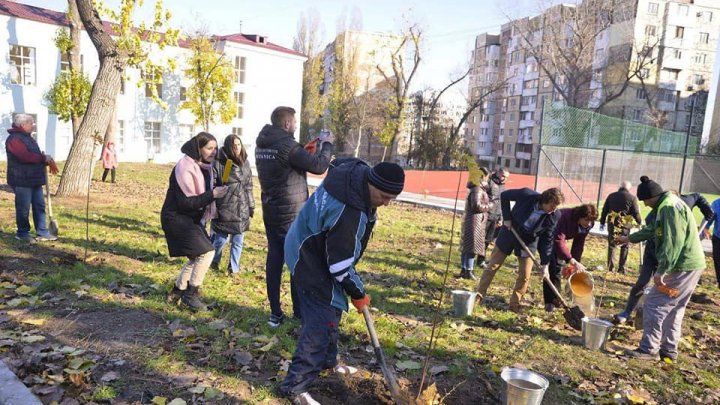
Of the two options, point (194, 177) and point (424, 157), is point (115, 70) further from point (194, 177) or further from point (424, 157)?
point (424, 157)

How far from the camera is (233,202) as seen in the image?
6.16 metres

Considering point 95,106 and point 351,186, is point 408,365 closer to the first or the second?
point 351,186

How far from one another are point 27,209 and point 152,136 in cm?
2687

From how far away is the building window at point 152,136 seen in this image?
104 feet

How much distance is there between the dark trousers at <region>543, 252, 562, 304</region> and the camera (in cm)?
617

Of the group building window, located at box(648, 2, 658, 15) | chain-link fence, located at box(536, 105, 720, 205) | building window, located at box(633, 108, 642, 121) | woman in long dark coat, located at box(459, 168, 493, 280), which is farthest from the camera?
building window, located at box(633, 108, 642, 121)

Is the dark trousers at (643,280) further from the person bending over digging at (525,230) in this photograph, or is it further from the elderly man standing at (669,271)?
the person bending over digging at (525,230)

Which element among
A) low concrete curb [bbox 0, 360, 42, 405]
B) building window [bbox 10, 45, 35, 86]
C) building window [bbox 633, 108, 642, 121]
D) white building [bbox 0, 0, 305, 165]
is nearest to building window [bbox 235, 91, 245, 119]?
white building [bbox 0, 0, 305, 165]

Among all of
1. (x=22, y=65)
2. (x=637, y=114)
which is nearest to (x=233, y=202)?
(x=22, y=65)

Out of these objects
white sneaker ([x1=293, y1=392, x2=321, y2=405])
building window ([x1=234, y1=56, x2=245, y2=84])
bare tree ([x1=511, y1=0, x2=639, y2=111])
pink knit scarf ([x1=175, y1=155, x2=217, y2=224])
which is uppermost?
bare tree ([x1=511, y1=0, x2=639, y2=111])

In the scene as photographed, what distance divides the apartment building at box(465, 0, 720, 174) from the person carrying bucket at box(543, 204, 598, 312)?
103 ft

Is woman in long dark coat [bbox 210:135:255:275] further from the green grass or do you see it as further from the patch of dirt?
the patch of dirt

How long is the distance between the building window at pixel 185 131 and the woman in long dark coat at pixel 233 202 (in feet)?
96.3

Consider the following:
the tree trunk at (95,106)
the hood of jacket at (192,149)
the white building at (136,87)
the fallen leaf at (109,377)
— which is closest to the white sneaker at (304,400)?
the fallen leaf at (109,377)
